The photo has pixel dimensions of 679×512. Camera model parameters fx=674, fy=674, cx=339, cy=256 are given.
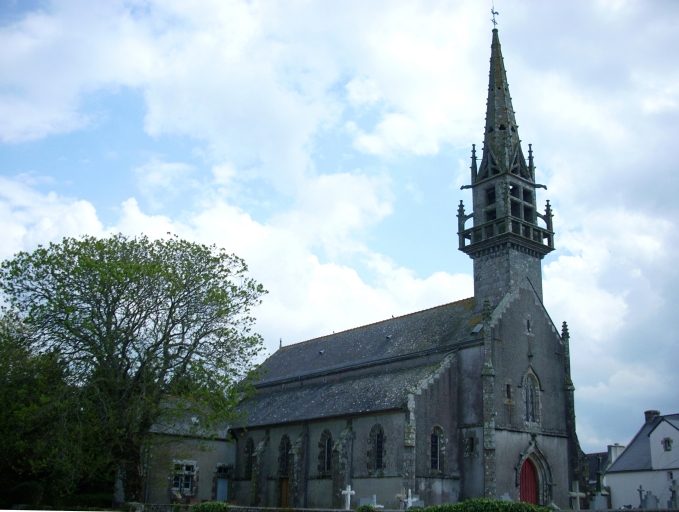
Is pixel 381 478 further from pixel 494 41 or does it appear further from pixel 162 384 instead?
pixel 494 41

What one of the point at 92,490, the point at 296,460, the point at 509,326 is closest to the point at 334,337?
the point at 296,460

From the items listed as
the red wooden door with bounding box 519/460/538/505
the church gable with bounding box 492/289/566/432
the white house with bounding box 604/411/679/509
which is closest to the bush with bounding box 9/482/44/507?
the church gable with bounding box 492/289/566/432

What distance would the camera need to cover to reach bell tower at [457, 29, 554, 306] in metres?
39.8

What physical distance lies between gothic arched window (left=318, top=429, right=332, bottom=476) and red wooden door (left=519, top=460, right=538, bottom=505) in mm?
10671

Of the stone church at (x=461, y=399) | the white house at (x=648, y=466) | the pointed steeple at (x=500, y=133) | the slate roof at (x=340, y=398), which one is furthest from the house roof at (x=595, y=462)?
the pointed steeple at (x=500, y=133)

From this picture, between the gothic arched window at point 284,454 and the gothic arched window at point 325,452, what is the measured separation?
3.11 m

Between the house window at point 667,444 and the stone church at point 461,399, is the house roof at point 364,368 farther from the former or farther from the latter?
the house window at point 667,444

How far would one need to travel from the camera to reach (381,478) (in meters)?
34.5

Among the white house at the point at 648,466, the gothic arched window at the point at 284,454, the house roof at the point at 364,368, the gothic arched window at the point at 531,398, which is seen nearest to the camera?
the gothic arched window at the point at 531,398

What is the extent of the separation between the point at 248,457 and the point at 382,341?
1198 cm

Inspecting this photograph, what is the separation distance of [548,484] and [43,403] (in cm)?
2599

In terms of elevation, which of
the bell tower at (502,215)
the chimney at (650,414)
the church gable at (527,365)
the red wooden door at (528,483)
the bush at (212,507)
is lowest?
the bush at (212,507)

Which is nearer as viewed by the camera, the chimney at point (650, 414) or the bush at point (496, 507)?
the bush at point (496, 507)

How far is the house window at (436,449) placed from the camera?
1368 inches
